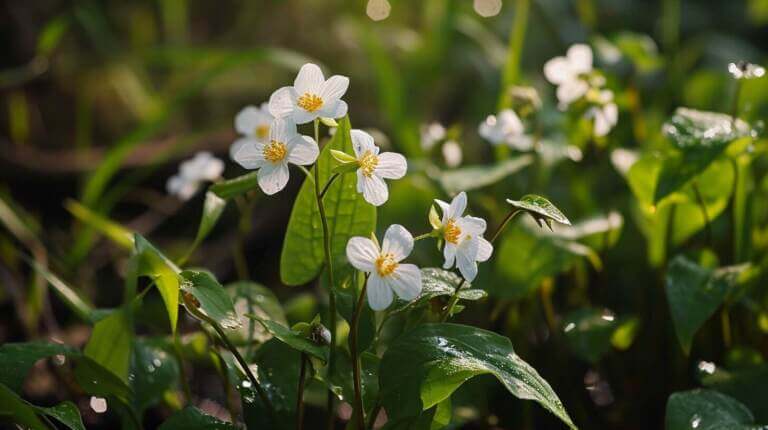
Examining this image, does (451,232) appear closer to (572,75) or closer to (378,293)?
(378,293)

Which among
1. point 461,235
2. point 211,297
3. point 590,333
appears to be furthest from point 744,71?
point 211,297

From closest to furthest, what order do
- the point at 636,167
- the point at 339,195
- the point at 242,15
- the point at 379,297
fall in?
the point at 379,297 < the point at 339,195 < the point at 636,167 < the point at 242,15

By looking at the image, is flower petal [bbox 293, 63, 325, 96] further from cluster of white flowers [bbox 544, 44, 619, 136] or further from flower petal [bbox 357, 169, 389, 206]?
cluster of white flowers [bbox 544, 44, 619, 136]

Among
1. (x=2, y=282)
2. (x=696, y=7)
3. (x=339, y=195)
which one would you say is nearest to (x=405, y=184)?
(x=339, y=195)

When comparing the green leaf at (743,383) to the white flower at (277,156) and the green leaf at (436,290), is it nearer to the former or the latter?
the green leaf at (436,290)

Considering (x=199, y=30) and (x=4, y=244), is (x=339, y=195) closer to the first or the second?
(x=4, y=244)

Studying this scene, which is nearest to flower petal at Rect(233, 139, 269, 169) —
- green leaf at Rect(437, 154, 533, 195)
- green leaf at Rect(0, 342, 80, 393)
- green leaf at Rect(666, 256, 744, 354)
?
green leaf at Rect(0, 342, 80, 393)

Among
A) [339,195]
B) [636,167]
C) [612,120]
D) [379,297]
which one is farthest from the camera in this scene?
[612,120]
